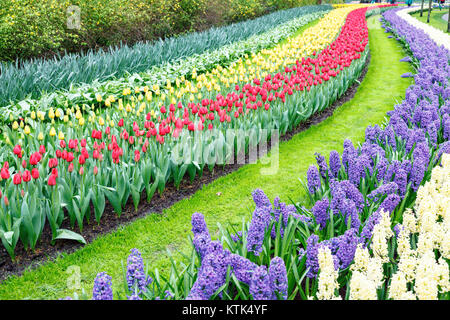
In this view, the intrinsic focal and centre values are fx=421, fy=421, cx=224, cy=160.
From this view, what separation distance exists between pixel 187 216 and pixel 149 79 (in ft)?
16.1

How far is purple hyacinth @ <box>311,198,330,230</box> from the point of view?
2.86 metres

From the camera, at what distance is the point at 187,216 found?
13.6ft

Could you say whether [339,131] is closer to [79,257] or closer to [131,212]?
[131,212]

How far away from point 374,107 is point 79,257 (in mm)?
6439

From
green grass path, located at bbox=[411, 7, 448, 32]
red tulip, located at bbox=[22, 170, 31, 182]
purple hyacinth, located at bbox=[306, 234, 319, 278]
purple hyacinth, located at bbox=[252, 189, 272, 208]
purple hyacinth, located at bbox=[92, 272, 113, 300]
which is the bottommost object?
purple hyacinth, located at bbox=[306, 234, 319, 278]

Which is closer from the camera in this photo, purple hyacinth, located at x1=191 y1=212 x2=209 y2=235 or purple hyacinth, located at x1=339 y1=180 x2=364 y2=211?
purple hyacinth, located at x1=191 y1=212 x2=209 y2=235

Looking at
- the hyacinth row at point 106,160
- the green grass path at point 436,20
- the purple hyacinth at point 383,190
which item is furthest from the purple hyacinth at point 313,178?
the green grass path at point 436,20

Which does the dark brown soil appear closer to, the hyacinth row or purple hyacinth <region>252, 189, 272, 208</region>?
the hyacinth row

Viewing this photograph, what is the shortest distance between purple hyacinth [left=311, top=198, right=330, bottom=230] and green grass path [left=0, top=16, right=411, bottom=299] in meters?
1.29

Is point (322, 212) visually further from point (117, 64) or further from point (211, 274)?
point (117, 64)

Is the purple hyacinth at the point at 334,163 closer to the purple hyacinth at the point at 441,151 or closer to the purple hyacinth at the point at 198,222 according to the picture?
the purple hyacinth at the point at 441,151

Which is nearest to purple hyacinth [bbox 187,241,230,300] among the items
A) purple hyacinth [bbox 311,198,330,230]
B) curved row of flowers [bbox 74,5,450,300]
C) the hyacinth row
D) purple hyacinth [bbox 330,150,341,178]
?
curved row of flowers [bbox 74,5,450,300]

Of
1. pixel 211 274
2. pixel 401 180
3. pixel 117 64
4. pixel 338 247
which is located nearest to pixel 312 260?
pixel 338 247

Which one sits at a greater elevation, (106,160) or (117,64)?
(117,64)
